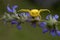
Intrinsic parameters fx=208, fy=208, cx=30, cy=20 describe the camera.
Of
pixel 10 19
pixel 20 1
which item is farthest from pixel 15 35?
pixel 10 19

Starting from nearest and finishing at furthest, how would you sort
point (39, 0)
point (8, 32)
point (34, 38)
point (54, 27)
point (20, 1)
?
1. point (54, 27)
2. point (34, 38)
3. point (8, 32)
4. point (20, 1)
5. point (39, 0)

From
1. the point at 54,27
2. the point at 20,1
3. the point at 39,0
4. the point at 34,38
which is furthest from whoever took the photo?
the point at 39,0

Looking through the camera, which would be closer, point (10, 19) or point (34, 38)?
point (10, 19)

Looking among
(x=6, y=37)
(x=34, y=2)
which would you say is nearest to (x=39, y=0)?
(x=34, y=2)

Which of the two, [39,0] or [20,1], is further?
[39,0]

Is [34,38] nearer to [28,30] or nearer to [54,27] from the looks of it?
[28,30]

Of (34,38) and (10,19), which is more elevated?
(10,19)

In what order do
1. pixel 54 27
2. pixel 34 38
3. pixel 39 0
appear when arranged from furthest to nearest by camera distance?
pixel 39 0
pixel 34 38
pixel 54 27

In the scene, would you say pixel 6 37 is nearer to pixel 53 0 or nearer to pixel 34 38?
pixel 34 38

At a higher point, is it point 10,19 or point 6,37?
point 10,19
